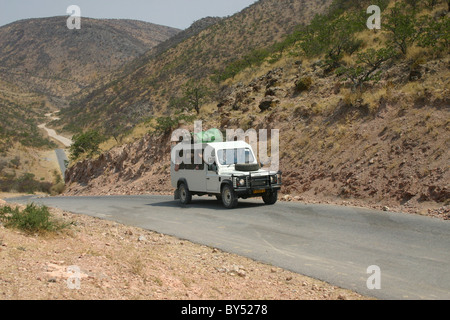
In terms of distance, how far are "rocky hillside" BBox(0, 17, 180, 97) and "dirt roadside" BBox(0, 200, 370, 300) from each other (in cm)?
12910

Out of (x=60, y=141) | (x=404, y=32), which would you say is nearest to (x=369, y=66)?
(x=404, y=32)

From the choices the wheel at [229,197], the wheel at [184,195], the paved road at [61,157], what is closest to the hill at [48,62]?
the paved road at [61,157]

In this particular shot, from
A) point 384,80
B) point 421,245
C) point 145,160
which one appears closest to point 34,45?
point 145,160

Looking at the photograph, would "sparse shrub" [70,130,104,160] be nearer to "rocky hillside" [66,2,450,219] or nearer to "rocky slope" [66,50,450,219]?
"rocky hillside" [66,2,450,219]

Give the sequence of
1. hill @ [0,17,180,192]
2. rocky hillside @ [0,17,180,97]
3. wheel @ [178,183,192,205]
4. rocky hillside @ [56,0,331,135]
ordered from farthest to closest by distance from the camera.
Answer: rocky hillside @ [0,17,180,97]
hill @ [0,17,180,192]
rocky hillside @ [56,0,331,135]
wheel @ [178,183,192,205]

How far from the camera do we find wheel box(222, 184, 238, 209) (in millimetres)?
14078

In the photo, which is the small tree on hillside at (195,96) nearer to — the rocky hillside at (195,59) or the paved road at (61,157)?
the rocky hillside at (195,59)

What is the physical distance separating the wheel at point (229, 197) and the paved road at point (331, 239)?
0.29 metres

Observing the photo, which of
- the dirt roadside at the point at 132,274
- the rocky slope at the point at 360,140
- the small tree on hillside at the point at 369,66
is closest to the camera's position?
the dirt roadside at the point at 132,274

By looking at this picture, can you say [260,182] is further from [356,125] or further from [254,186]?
[356,125]

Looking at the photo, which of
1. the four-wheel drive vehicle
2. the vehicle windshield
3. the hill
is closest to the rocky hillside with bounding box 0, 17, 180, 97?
the hill

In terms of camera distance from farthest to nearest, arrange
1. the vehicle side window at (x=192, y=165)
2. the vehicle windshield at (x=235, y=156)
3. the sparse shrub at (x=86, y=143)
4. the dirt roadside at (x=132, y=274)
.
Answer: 1. the sparse shrub at (x=86, y=143)
2. the vehicle side window at (x=192, y=165)
3. the vehicle windshield at (x=235, y=156)
4. the dirt roadside at (x=132, y=274)

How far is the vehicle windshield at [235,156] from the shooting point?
595 inches
